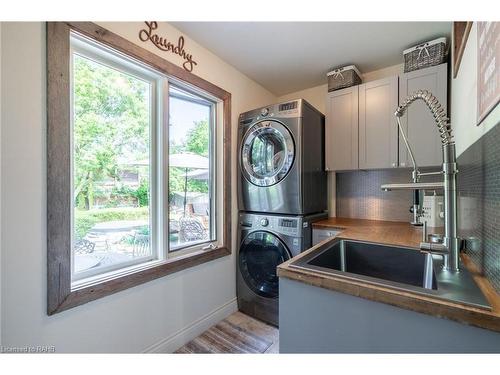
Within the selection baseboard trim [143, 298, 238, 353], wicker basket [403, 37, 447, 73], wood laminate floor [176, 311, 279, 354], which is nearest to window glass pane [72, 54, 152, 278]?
baseboard trim [143, 298, 238, 353]

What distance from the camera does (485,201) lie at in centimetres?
74

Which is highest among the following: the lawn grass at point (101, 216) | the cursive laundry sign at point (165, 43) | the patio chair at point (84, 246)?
the cursive laundry sign at point (165, 43)

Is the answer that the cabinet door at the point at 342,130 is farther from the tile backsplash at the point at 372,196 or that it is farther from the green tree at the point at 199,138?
the green tree at the point at 199,138

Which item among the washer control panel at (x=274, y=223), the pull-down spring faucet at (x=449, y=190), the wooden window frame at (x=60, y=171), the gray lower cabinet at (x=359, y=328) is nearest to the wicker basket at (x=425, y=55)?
the pull-down spring faucet at (x=449, y=190)

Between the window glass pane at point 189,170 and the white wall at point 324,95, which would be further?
the white wall at point 324,95

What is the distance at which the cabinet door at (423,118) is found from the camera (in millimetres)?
1750

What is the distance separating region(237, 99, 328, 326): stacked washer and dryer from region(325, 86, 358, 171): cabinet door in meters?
0.10

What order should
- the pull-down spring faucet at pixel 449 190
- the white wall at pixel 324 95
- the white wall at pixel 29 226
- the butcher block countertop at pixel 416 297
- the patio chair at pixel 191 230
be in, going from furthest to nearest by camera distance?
the white wall at pixel 324 95 < the patio chair at pixel 191 230 < the white wall at pixel 29 226 < the pull-down spring faucet at pixel 449 190 < the butcher block countertop at pixel 416 297

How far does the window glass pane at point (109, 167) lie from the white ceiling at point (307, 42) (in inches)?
27.6

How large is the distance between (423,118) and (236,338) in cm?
238

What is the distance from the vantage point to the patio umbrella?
70.1 inches

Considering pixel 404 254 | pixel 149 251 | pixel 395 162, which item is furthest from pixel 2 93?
→ pixel 395 162

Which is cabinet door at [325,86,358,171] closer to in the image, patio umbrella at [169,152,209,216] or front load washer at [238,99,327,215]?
front load washer at [238,99,327,215]

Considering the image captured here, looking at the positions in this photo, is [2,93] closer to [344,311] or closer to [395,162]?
[344,311]
